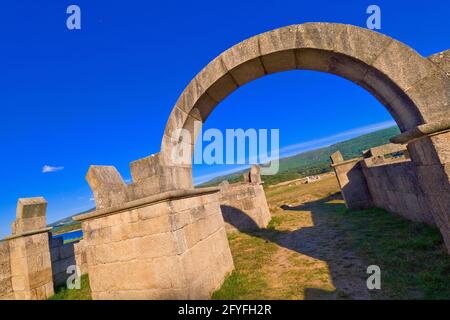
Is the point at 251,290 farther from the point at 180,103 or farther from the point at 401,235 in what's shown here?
the point at 401,235

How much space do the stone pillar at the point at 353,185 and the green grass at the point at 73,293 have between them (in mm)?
9648

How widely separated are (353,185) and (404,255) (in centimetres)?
620

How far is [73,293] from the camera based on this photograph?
6145mm

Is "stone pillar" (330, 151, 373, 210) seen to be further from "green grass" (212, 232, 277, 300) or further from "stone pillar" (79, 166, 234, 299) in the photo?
"stone pillar" (79, 166, 234, 299)

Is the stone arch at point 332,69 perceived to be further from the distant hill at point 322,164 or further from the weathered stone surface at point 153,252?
the distant hill at point 322,164

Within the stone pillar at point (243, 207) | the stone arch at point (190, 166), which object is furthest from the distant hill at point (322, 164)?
the stone arch at point (190, 166)

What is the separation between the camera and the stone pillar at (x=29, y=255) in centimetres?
594

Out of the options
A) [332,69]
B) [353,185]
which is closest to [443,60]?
[332,69]

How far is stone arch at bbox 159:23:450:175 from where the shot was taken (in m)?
2.96

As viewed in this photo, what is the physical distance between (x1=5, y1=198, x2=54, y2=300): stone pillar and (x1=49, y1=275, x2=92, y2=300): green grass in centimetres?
28

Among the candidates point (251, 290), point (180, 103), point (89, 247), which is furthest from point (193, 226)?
point (180, 103)

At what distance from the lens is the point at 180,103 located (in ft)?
14.1

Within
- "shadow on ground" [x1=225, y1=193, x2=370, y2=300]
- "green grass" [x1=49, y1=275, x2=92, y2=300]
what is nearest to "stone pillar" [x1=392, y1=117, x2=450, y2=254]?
"shadow on ground" [x1=225, y1=193, x2=370, y2=300]
